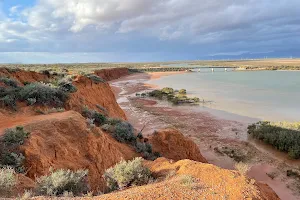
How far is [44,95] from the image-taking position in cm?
1284

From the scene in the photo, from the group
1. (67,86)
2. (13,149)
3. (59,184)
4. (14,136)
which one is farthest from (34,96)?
(59,184)

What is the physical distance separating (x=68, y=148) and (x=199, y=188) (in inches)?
189

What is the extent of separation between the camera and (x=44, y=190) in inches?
215

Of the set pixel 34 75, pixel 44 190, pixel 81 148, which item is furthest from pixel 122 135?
pixel 34 75

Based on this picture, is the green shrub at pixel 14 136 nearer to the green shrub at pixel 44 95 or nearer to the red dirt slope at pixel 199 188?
the red dirt slope at pixel 199 188

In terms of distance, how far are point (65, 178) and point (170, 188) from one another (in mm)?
2371

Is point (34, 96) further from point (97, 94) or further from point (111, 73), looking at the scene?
point (111, 73)

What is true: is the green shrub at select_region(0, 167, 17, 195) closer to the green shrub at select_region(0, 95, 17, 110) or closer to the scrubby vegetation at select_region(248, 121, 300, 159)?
the green shrub at select_region(0, 95, 17, 110)

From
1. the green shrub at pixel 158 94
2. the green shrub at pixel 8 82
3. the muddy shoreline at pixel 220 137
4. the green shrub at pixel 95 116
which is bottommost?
the muddy shoreline at pixel 220 137

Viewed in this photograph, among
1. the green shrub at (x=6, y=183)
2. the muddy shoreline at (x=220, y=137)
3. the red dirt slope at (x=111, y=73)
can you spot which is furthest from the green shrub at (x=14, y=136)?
the red dirt slope at (x=111, y=73)

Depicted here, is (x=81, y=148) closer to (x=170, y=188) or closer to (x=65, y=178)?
(x=65, y=178)

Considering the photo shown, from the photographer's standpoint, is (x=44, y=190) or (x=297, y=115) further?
(x=297, y=115)

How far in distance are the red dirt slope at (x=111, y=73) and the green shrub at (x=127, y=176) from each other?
53352 mm

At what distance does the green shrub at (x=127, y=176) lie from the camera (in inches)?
255
